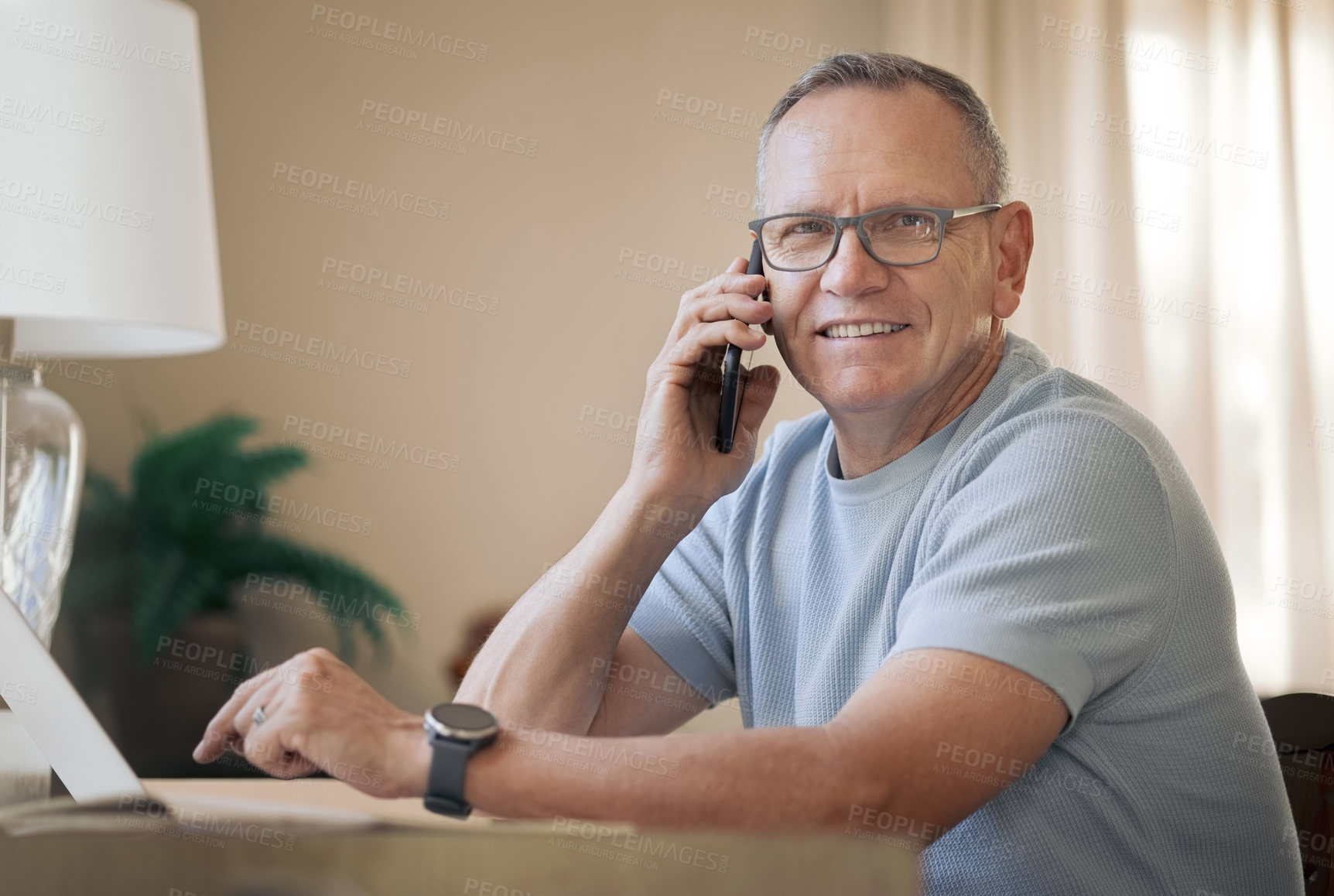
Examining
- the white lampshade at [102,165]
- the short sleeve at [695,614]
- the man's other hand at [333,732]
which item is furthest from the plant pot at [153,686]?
the man's other hand at [333,732]

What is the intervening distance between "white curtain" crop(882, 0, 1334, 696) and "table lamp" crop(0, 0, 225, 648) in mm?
2662

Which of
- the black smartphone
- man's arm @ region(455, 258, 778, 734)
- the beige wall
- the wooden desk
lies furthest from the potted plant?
the wooden desk

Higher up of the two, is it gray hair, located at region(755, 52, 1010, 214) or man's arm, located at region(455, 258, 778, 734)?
gray hair, located at region(755, 52, 1010, 214)

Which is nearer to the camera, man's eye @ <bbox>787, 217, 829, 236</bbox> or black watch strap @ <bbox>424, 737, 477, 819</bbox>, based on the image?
black watch strap @ <bbox>424, 737, 477, 819</bbox>

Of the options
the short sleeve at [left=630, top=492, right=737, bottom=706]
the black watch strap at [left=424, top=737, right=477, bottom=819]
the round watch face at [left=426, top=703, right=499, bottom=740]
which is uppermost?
the round watch face at [left=426, top=703, right=499, bottom=740]

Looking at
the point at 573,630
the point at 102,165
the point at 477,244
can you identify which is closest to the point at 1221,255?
the point at 477,244

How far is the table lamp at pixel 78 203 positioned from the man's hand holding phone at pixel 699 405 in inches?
28.5

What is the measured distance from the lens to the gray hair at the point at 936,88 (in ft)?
4.33

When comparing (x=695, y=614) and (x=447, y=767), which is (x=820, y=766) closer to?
(x=447, y=767)

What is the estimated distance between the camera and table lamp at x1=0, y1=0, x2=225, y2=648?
4.60 ft

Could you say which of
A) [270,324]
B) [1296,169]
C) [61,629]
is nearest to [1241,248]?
[1296,169]

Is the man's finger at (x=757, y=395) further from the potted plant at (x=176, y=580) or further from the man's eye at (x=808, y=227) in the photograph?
the potted plant at (x=176, y=580)

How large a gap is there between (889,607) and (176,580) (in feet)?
8.80

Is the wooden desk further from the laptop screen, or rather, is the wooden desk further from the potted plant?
the potted plant
